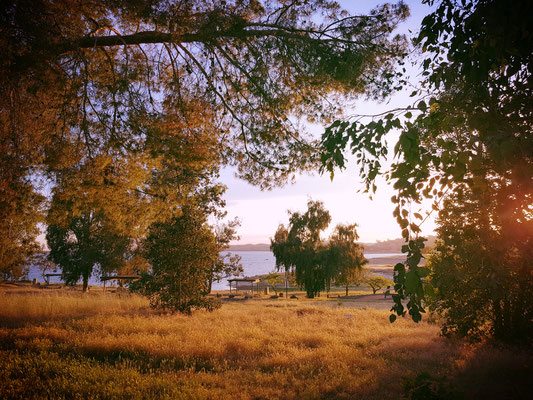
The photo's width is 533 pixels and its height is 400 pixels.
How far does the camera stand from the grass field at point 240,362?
5.68 meters

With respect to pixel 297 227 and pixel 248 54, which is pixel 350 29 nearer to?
pixel 248 54

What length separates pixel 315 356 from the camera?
838 cm

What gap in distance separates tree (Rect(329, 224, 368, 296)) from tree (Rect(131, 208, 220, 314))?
23.6 metres

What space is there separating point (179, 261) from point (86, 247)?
29.2 meters

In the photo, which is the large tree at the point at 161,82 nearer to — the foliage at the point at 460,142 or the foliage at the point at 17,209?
the foliage at the point at 17,209

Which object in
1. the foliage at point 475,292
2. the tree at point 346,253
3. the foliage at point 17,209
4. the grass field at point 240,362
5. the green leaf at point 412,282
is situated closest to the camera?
the green leaf at point 412,282

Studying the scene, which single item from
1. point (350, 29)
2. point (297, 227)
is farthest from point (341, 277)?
point (350, 29)

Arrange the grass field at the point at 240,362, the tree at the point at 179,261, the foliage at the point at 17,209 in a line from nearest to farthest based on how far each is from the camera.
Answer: the grass field at the point at 240,362
the foliage at the point at 17,209
the tree at the point at 179,261

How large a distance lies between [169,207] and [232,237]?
21703 millimetres

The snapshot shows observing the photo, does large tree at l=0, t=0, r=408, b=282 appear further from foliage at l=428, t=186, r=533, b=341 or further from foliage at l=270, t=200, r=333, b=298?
foliage at l=270, t=200, r=333, b=298

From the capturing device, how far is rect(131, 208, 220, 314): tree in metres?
13.9

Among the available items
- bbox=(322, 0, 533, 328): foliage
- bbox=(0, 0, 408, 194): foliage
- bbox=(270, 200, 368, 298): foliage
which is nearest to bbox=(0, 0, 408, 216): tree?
bbox=(0, 0, 408, 194): foliage

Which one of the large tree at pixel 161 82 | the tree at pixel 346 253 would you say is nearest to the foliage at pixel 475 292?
the large tree at pixel 161 82

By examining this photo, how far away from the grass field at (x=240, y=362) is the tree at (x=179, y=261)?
1552 millimetres
